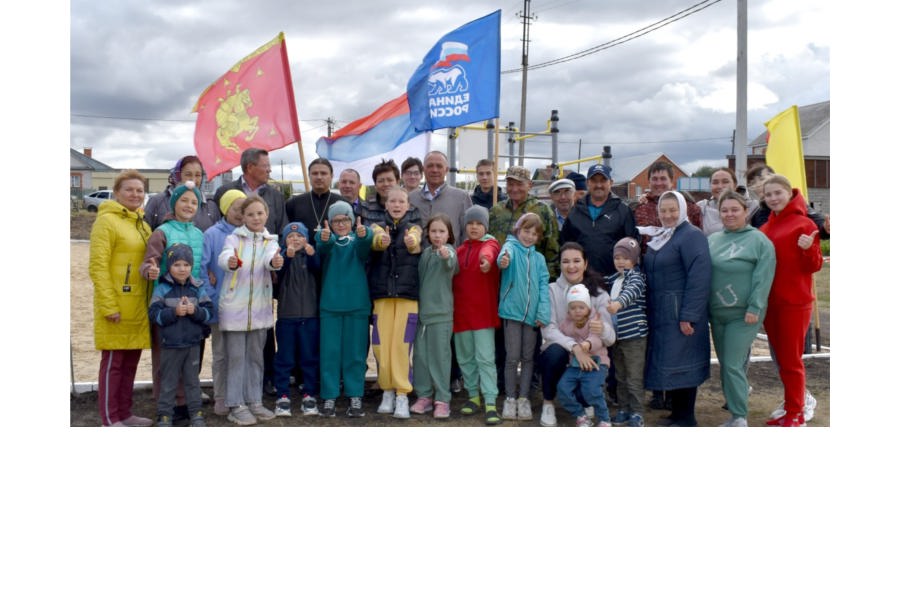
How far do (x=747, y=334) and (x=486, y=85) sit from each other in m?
3.17

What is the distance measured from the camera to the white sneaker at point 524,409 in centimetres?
554

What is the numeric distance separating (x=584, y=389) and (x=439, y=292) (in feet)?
4.53

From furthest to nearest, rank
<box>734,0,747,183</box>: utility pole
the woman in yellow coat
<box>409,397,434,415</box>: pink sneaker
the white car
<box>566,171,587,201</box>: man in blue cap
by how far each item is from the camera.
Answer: the white car → <box>734,0,747,183</box>: utility pole → <box>566,171,587,201</box>: man in blue cap → <box>409,397,434,415</box>: pink sneaker → the woman in yellow coat

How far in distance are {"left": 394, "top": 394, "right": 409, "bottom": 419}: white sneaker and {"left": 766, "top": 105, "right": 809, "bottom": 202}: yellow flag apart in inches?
178

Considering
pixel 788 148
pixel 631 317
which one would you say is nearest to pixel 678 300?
pixel 631 317

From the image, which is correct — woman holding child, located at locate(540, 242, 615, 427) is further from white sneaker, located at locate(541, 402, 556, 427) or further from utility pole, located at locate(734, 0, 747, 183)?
utility pole, located at locate(734, 0, 747, 183)

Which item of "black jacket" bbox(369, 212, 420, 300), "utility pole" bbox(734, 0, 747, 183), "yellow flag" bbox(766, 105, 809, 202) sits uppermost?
"utility pole" bbox(734, 0, 747, 183)

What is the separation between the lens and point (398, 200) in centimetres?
545

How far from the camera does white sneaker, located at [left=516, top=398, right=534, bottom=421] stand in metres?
5.54

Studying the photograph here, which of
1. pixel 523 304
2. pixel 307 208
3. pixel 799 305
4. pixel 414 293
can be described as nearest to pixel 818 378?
pixel 799 305

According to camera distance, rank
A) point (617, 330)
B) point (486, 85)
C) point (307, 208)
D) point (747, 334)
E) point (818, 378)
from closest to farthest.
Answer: point (747, 334) → point (617, 330) → point (307, 208) → point (486, 85) → point (818, 378)

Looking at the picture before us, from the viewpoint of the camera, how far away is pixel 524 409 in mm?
5551

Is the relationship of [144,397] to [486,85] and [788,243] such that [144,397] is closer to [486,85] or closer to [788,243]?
[486,85]

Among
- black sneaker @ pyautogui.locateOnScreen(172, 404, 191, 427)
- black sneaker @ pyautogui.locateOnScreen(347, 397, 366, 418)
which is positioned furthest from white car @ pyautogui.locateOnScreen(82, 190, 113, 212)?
black sneaker @ pyautogui.locateOnScreen(347, 397, 366, 418)
